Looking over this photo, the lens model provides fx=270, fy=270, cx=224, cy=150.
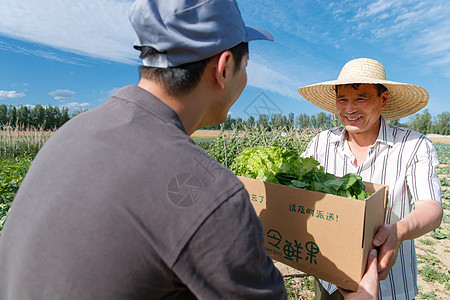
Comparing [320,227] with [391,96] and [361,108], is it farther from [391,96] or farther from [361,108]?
[391,96]

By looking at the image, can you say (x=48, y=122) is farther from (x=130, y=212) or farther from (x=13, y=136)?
(x=130, y=212)

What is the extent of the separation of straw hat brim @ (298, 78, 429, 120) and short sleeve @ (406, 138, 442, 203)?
1.53ft

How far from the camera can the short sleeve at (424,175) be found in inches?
79.0

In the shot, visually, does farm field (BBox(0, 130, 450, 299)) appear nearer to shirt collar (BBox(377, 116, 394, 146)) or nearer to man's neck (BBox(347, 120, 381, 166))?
man's neck (BBox(347, 120, 381, 166))

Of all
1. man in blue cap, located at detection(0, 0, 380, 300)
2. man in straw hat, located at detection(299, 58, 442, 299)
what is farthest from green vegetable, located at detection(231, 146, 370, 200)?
man in blue cap, located at detection(0, 0, 380, 300)

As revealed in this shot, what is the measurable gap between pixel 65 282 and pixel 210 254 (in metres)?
0.41

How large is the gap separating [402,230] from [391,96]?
4.54 ft

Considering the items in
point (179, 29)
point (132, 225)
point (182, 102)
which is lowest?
point (132, 225)

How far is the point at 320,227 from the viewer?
1.66 metres

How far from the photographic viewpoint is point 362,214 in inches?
57.9

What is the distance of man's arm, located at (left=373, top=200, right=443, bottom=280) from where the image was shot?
5.65ft

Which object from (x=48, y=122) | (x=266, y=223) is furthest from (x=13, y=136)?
(x=48, y=122)

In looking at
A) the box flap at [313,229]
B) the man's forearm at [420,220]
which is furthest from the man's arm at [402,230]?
the box flap at [313,229]

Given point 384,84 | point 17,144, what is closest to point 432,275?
point 384,84
